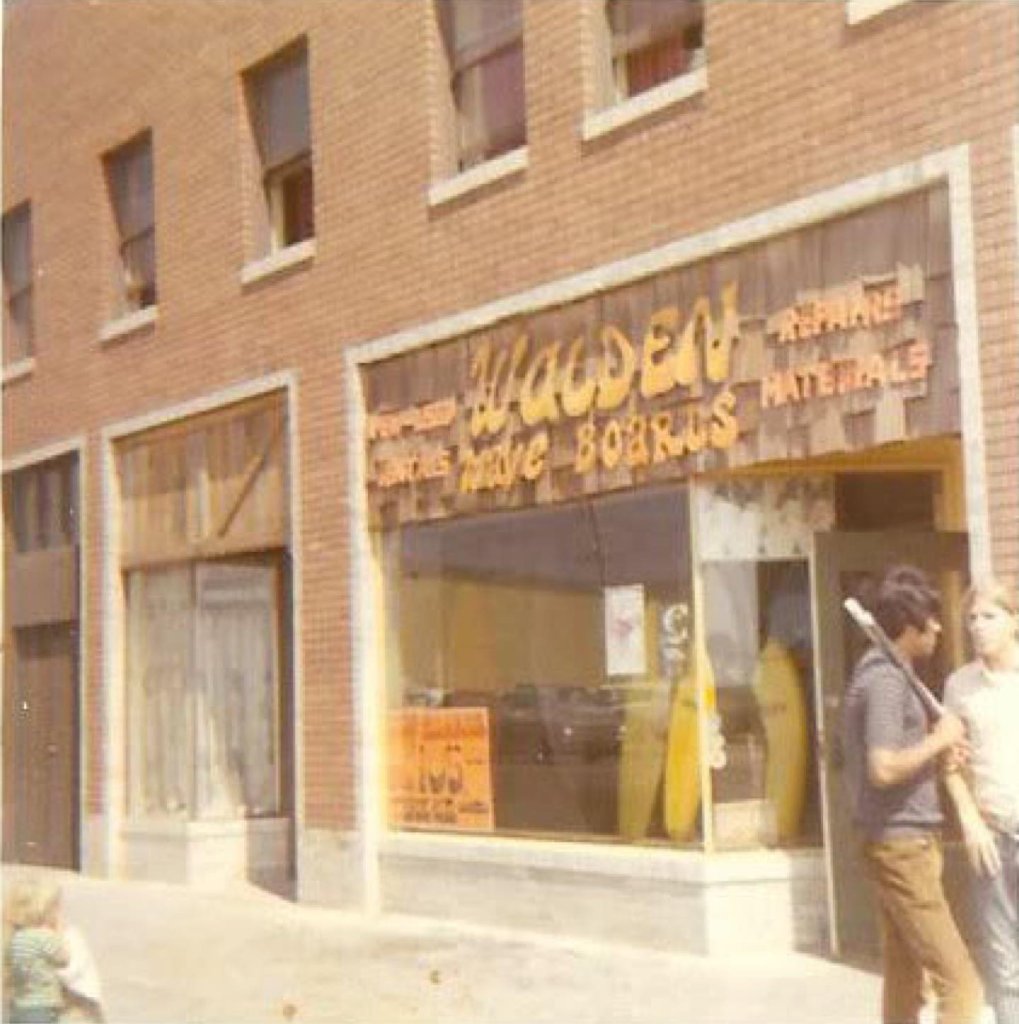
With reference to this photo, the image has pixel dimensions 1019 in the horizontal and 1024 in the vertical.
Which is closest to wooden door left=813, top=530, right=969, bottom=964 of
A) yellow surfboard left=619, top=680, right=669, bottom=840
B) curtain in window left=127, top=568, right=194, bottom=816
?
yellow surfboard left=619, top=680, right=669, bottom=840

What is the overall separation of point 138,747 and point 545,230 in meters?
6.95

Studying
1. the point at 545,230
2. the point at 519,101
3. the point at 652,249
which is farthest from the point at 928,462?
the point at 519,101

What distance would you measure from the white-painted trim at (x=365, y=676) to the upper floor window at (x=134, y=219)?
4.06 m

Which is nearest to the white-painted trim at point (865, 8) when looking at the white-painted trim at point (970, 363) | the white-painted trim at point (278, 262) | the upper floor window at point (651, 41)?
the white-painted trim at point (970, 363)

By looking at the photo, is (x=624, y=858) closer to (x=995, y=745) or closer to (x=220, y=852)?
(x=995, y=745)

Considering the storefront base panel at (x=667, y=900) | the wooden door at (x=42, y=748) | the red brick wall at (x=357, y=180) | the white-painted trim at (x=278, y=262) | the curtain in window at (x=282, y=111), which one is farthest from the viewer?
the wooden door at (x=42, y=748)

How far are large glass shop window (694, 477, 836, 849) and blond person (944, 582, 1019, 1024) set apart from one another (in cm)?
381

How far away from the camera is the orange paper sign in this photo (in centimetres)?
1219

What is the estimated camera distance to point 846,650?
402 inches

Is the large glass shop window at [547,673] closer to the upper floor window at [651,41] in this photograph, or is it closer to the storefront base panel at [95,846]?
the upper floor window at [651,41]

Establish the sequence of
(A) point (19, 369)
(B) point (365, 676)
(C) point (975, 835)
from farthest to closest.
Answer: (A) point (19, 369), (B) point (365, 676), (C) point (975, 835)

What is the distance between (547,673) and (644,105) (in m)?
3.47

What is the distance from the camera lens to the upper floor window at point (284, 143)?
14.4 m

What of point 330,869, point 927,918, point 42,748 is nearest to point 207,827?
point 330,869
